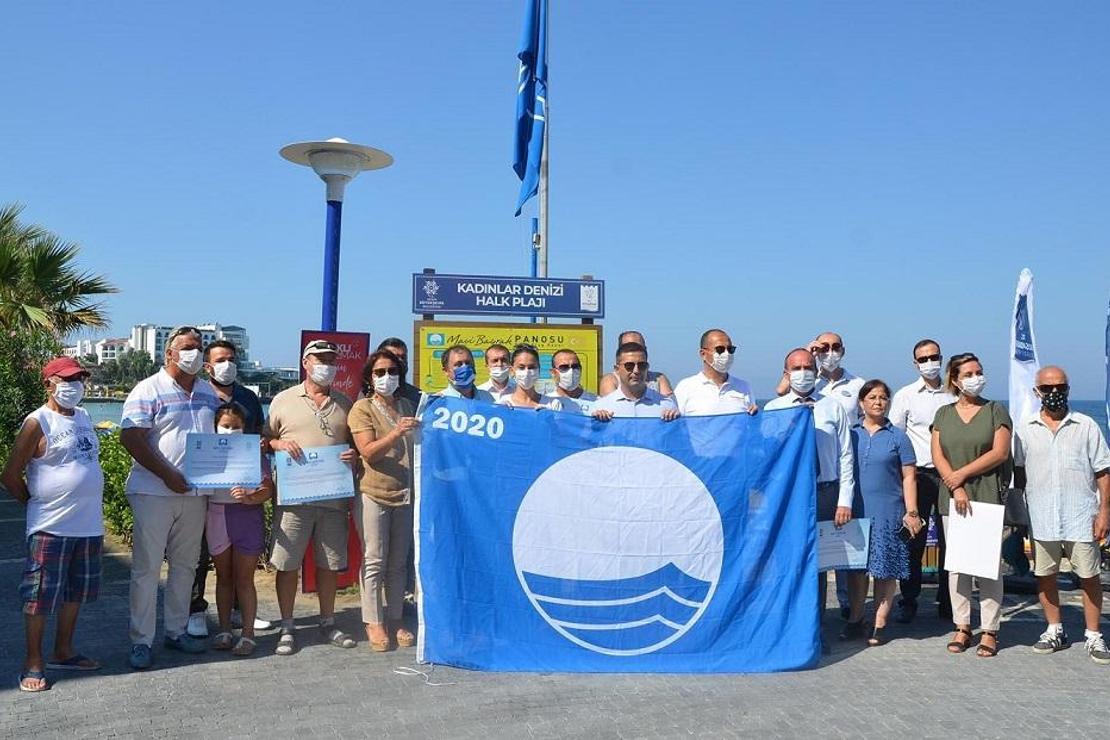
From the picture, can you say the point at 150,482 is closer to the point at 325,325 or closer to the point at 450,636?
the point at 450,636

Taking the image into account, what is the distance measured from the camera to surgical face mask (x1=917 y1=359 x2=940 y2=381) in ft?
24.5

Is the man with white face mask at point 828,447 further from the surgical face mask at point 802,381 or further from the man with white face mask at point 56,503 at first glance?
the man with white face mask at point 56,503

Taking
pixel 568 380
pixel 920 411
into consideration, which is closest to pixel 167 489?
pixel 568 380

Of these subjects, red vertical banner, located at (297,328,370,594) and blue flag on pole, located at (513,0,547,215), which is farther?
blue flag on pole, located at (513,0,547,215)

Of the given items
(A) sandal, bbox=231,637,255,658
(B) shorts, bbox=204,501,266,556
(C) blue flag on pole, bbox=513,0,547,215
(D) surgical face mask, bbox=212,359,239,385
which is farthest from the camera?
(C) blue flag on pole, bbox=513,0,547,215

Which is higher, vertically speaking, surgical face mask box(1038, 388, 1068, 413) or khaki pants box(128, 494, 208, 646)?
surgical face mask box(1038, 388, 1068, 413)

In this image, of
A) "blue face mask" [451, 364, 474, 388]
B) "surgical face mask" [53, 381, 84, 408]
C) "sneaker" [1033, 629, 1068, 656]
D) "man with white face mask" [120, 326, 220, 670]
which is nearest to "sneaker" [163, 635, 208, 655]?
"man with white face mask" [120, 326, 220, 670]

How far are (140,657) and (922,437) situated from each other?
5.67 m

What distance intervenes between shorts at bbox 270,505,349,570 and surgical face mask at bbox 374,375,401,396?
0.84m

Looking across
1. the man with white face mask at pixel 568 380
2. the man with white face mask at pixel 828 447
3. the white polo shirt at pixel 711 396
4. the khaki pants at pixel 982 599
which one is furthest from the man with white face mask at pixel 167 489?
the khaki pants at pixel 982 599

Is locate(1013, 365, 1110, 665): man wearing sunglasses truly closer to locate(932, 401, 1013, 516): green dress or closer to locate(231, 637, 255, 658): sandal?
locate(932, 401, 1013, 516): green dress

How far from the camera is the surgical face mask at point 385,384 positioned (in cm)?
622

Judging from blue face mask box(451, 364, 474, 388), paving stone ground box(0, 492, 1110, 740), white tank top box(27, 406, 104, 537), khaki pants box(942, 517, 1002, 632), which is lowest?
paving stone ground box(0, 492, 1110, 740)

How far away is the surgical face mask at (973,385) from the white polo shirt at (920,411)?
2.66 ft
